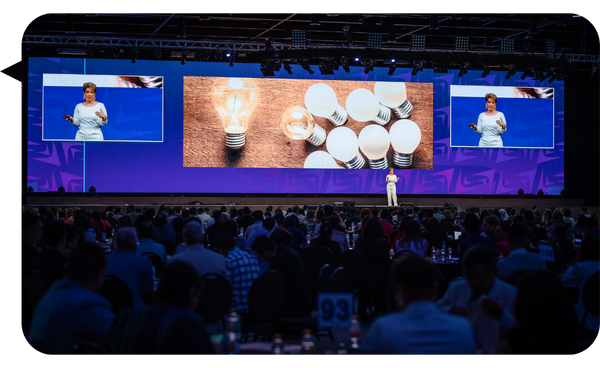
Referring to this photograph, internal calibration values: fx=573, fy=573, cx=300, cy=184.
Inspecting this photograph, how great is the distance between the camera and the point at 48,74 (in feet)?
56.7

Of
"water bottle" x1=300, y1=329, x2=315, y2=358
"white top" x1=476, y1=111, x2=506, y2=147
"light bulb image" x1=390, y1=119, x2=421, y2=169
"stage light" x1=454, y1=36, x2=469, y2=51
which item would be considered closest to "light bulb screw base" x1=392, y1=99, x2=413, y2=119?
"light bulb image" x1=390, y1=119, x2=421, y2=169

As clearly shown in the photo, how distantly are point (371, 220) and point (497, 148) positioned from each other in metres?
14.2

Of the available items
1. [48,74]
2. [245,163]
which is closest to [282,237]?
[245,163]

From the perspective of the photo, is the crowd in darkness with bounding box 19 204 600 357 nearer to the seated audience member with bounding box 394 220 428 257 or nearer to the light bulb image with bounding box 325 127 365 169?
the seated audience member with bounding box 394 220 428 257

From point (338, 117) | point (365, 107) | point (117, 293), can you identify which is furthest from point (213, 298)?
point (365, 107)

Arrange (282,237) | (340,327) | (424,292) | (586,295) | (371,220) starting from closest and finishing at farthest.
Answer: (424,292)
(340,327)
(586,295)
(282,237)
(371,220)

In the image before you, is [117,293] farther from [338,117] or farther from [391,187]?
[338,117]

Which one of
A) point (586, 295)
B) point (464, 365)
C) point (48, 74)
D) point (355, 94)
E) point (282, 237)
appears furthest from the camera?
point (355, 94)

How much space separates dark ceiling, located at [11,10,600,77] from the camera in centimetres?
1428

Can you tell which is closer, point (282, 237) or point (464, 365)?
point (464, 365)

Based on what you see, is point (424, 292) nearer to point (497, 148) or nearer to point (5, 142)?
point (5, 142)

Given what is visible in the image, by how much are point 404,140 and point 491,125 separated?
304 cm

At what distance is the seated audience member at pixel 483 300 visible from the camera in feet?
8.98

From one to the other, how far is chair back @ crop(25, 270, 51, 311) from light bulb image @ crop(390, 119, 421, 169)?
1555cm
